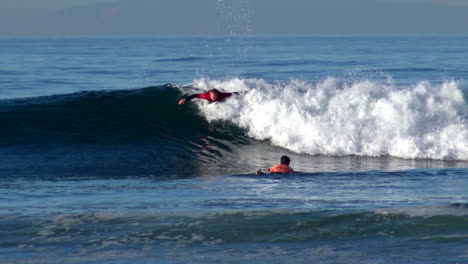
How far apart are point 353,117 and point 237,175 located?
17.3 ft

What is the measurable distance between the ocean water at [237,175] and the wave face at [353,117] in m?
0.04

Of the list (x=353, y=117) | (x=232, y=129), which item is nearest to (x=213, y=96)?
(x=232, y=129)

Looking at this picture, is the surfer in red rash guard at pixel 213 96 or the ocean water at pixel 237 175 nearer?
the ocean water at pixel 237 175

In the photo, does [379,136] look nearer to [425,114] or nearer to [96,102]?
[425,114]

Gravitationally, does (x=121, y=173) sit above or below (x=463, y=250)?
above

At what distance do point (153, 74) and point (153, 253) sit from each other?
24331 mm

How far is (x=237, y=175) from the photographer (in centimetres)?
1346

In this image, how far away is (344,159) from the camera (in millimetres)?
15555

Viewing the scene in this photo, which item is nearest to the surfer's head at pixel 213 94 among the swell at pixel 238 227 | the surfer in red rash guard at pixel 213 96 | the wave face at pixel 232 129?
the surfer in red rash guard at pixel 213 96

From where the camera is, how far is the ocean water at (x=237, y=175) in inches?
336

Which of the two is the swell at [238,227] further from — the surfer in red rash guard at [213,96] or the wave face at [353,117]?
the surfer in red rash guard at [213,96]

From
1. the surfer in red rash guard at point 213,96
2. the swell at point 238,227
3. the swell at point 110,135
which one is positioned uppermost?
the surfer in red rash guard at point 213,96

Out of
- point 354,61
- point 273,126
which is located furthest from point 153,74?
point 273,126

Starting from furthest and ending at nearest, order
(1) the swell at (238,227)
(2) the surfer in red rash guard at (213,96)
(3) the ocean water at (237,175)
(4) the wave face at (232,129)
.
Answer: (2) the surfer in red rash guard at (213,96)
(4) the wave face at (232,129)
(1) the swell at (238,227)
(3) the ocean water at (237,175)
